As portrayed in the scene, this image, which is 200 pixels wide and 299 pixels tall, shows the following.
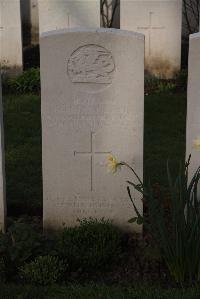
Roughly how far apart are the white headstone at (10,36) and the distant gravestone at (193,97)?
663cm

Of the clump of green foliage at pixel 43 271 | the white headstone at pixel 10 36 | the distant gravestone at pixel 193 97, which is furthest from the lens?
the white headstone at pixel 10 36

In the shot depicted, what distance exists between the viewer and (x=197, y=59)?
4.30m

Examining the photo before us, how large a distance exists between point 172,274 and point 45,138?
1.35 metres

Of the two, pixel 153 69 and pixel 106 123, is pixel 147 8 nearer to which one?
pixel 153 69

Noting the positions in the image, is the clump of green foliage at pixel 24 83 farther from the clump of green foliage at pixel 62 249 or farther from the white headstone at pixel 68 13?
the clump of green foliage at pixel 62 249

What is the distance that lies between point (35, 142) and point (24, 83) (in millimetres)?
2857

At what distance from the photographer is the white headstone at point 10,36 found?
1048 centimetres

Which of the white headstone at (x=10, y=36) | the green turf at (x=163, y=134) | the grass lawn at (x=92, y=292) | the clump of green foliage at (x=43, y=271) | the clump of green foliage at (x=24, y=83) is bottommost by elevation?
the grass lawn at (x=92, y=292)

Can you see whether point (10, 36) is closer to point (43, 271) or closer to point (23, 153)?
point (23, 153)

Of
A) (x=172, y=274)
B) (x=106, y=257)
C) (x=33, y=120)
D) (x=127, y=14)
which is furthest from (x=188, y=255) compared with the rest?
(x=127, y=14)

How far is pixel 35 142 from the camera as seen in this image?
7.02m

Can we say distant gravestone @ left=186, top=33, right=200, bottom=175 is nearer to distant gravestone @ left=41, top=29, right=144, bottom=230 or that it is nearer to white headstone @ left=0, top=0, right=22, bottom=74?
distant gravestone @ left=41, top=29, right=144, bottom=230

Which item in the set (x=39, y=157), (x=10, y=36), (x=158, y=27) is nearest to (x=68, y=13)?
(x=10, y=36)

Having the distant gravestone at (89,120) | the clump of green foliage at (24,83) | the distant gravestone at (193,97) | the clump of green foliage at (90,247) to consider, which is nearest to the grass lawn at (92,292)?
the clump of green foliage at (90,247)
